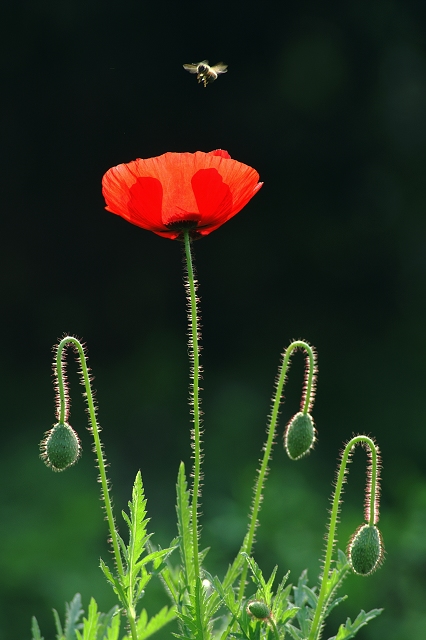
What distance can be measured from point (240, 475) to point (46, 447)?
7.37 feet

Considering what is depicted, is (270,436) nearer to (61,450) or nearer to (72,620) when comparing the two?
(61,450)

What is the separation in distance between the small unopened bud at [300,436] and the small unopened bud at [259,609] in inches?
8.7

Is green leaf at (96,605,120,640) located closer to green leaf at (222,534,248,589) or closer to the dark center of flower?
green leaf at (222,534,248,589)

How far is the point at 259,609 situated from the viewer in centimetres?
97

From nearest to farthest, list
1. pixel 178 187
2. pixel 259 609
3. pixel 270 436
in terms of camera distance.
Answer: pixel 259 609
pixel 270 436
pixel 178 187

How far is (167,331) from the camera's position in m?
4.41

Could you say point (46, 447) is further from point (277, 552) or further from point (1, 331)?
point (1, 331)

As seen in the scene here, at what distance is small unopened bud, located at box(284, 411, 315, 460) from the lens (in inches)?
45.2

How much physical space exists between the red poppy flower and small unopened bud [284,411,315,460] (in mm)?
264

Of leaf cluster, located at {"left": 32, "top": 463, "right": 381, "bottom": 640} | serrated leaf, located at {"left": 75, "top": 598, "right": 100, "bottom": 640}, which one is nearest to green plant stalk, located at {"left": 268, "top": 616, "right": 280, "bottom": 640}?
leaf cluster, located at {"left": 32, "top": 463, "right": 381, "bottom": 640}

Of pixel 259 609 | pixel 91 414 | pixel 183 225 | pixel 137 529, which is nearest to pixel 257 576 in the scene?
pixel 259 609

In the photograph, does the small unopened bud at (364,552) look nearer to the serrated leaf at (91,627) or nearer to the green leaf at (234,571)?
the green leaf at (234,571)

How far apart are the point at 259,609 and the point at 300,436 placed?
24 cm

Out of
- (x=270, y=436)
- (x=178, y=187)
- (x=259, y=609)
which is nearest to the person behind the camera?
(x=259, y=609)
